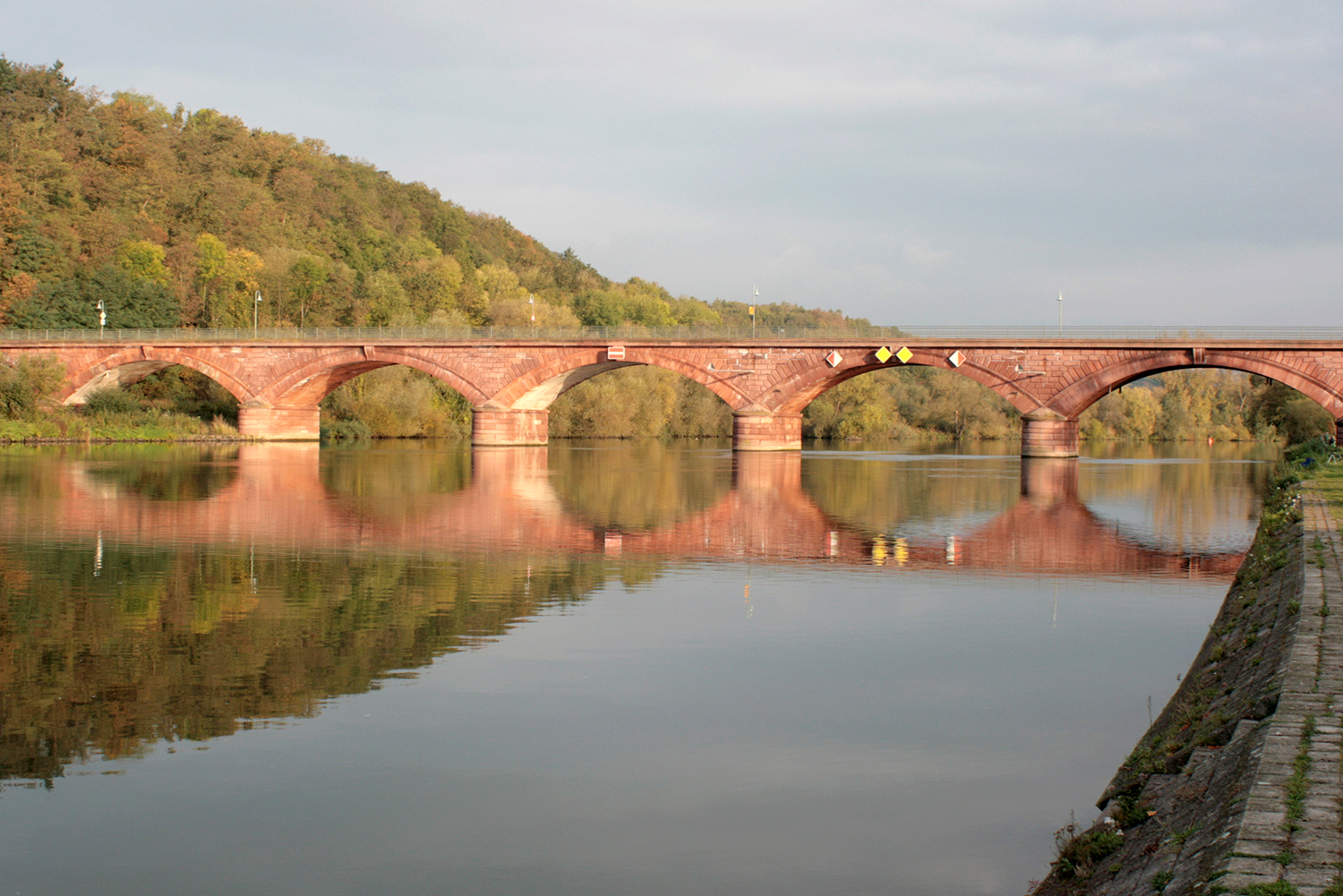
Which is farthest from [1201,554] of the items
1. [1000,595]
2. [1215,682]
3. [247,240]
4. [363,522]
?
[247,240]

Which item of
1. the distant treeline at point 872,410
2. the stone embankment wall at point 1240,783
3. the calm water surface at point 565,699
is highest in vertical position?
the distant treeline at point 872,410

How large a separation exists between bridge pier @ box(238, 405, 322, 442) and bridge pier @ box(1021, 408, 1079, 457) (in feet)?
127

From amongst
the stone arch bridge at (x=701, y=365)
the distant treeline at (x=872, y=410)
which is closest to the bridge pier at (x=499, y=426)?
the stone arch bridge at (x=701, y=365)

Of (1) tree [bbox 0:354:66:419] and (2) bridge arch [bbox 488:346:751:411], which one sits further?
(2) bridge arch [bbox 488:346:751:411]

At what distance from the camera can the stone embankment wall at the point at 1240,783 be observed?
487 centimetres

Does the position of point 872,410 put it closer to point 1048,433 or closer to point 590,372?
point 590,372

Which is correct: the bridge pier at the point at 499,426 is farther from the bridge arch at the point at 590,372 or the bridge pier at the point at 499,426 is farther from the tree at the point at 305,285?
the tree at the point at 305,285

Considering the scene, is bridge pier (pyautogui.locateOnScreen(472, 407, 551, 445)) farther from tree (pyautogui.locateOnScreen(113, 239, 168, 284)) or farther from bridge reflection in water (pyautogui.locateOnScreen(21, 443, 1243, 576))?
Result: tree (pyautogui.locateOnScreen(113, 239, 168, 284))

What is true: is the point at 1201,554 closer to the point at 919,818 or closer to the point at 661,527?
the point at 661,527

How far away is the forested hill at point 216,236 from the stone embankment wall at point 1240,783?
3043 inches

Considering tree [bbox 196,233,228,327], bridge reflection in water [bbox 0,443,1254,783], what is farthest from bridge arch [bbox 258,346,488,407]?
tree [bbox 196,233,228,327]

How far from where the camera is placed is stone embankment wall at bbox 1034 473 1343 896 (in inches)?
192

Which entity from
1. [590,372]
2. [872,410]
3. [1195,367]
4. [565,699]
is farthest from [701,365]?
[565,699]

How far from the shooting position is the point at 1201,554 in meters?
21.2
